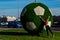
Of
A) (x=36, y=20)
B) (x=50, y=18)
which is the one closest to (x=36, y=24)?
(x=36, y=20)

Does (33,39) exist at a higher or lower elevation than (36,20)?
lower

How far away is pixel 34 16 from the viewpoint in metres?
18.1

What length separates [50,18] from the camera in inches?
738

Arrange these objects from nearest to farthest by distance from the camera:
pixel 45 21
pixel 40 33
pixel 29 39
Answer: pixel 29 39 → pixel 45 21 → pixel 40 33

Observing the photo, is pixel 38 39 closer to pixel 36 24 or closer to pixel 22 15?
pixel 36 24

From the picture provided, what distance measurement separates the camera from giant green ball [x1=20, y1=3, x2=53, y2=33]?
18.0 meters

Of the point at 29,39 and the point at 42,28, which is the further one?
the point at 42,28

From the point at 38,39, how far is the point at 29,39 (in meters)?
0.62

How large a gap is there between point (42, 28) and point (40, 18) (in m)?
0.85

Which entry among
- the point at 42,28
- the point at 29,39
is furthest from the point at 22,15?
the point at 29,39

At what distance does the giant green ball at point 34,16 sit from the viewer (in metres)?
18.0

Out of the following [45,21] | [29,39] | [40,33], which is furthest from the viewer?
[40,33]

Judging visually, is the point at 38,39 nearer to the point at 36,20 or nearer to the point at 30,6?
the point at 36,20

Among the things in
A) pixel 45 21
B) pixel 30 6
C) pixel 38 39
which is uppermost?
pixel 30 6
